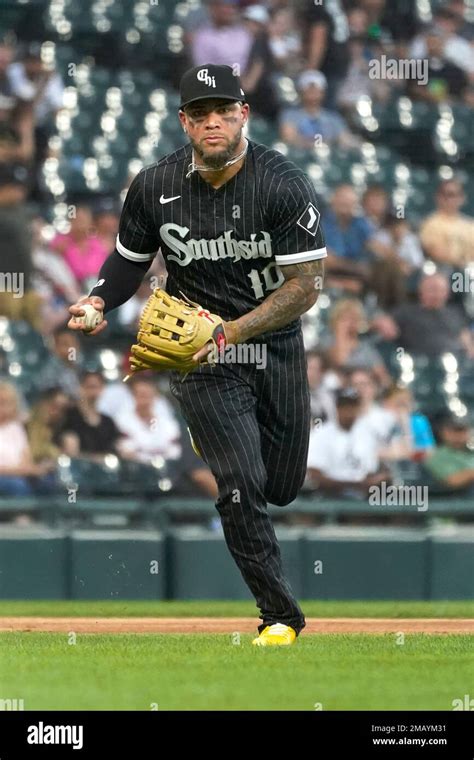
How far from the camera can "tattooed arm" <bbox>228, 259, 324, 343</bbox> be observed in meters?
5.39

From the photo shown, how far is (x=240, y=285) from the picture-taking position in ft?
18.3

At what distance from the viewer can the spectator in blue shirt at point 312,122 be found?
454 inches

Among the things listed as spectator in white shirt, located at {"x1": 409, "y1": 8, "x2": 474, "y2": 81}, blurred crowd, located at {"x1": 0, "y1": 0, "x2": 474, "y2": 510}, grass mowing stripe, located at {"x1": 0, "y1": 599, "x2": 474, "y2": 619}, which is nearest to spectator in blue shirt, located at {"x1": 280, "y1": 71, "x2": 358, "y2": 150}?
blurred crowd, located at {"x1": 0, "y1": 0, "x2": 474, "y2": 510}

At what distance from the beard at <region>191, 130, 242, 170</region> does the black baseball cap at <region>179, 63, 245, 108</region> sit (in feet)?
0.49

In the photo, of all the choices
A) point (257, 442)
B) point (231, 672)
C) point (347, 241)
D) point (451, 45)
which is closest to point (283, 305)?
point (257, 442)

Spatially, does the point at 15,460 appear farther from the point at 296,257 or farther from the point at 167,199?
the point at 296,257

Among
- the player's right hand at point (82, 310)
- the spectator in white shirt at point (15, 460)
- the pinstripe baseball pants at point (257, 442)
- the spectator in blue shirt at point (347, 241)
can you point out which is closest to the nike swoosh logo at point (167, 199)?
the player's right hand at point (82, 310)

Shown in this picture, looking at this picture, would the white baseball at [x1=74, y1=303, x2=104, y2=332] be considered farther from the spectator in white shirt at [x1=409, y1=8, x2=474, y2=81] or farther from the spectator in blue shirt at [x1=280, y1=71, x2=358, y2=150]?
the spectator in white shirt at [x1=409, y1=8, x2=474, y2=81]

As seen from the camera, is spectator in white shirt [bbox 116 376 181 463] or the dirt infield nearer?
the dirt infield

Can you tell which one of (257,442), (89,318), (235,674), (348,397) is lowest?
(235,674)

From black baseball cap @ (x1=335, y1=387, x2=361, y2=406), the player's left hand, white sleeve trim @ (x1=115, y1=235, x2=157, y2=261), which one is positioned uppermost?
white sleeve trim @ (x1=115, y1=235, x2=157, y2=261)

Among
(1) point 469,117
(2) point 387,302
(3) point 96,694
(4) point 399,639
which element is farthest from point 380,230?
(3) point 96,694

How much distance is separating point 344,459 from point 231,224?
4.15 metres

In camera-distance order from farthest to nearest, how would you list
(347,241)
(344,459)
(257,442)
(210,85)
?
(347,241) → (344,459) → (257,442) → (210,85)
